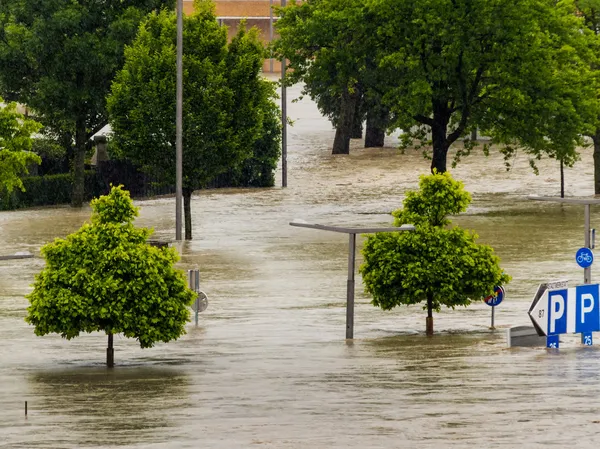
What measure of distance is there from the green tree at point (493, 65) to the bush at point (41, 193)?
16723 millimetres

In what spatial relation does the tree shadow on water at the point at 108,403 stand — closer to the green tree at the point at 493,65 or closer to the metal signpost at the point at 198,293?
the metal signpost at the point at 198,293

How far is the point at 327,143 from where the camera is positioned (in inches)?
3514

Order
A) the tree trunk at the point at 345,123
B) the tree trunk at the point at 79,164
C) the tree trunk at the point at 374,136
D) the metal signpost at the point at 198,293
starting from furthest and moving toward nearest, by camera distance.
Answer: the tree trunk at the point at 374,136, the tree trunk at the point at 345,123, the tree trunk at the point at 79,164, the metal signpost at the point at 198,293

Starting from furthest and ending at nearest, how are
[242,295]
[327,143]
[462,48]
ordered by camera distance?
[327,143]
[462,48]
[242,295]

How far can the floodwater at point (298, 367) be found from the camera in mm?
19438

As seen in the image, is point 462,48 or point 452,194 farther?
point 462,48

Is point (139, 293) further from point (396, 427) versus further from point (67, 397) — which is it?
point (396, 427)

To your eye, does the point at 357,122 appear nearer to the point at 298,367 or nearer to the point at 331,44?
the point at 331,44

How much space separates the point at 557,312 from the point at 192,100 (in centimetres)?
2577

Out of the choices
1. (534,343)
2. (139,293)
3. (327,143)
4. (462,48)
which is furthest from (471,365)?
(327,143)

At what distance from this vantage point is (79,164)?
65.5 meters

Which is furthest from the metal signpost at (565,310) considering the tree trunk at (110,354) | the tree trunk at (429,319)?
the tree trunk at (110,354)

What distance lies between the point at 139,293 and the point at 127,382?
215 centimetres

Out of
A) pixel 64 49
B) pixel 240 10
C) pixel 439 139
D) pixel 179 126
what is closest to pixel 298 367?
pixel 179 126
